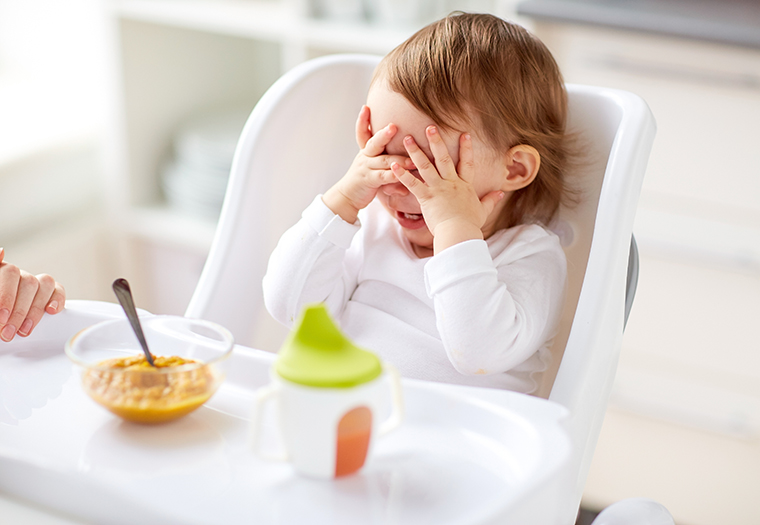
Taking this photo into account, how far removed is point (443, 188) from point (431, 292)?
11 centimetres

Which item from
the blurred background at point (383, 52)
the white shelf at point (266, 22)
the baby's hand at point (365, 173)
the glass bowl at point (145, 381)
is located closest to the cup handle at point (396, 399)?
the glass bowl at point (145, 381)

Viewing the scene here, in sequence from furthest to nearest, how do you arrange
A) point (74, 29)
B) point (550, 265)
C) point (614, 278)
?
point (74, 29)
point (550, 265)
point (614, 278)

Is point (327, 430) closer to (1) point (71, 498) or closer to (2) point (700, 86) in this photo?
(1) point (71, 498)

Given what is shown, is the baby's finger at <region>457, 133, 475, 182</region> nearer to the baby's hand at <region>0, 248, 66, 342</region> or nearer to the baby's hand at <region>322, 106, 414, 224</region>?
the baby's hand at <region>322, 106, 414, 224</region>

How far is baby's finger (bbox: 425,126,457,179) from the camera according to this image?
0.76 metres

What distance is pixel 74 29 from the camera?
6.18ft

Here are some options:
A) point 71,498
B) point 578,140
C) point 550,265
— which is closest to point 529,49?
point 578,140

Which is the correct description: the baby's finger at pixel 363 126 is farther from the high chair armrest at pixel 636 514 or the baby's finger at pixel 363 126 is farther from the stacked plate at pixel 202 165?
the stacked plate at pixel 202 165

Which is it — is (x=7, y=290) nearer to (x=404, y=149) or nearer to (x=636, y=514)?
(x=404, y=149)

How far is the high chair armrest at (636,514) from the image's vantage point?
2.53ft

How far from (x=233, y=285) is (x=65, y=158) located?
1.01 metres

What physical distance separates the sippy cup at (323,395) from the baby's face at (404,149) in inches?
14.2

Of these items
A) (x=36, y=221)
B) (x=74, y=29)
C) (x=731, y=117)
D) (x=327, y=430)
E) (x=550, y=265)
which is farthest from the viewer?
(x=74, y=29)

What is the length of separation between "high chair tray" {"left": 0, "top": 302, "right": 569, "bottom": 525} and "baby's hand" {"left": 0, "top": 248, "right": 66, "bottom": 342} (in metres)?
0.11
